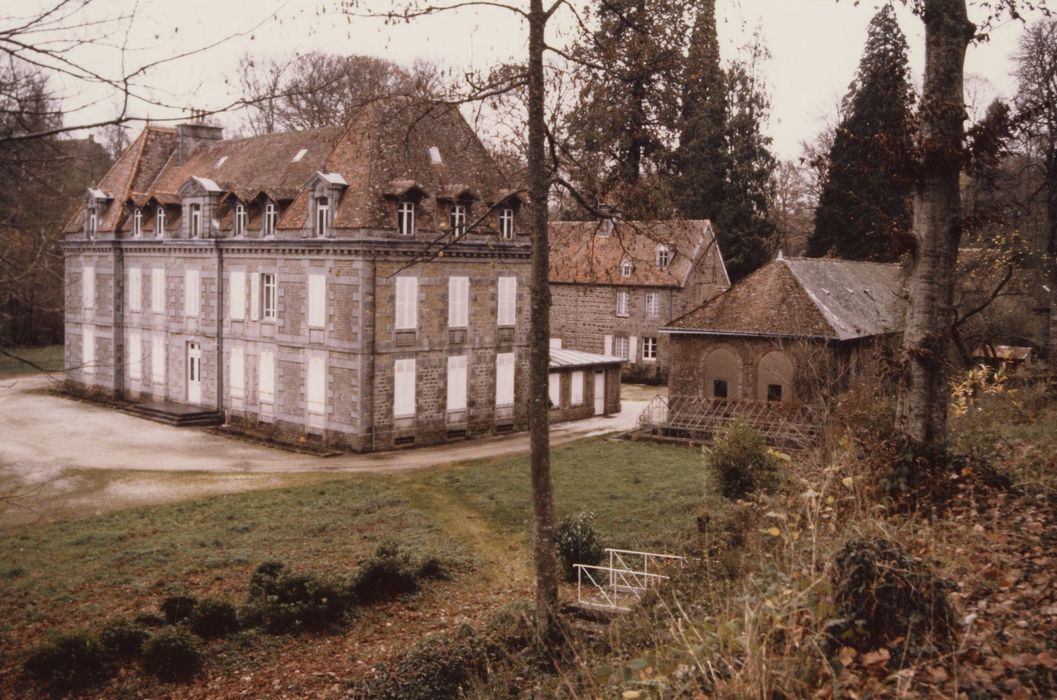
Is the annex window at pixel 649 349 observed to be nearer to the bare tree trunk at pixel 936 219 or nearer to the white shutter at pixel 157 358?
the white shutter at pixel 157 358

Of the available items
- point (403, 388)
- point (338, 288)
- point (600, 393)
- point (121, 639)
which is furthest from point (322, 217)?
point (121, 639)

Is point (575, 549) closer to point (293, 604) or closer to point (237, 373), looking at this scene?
point (293, 604)

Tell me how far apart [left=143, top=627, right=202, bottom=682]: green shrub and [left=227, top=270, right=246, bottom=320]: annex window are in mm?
20495

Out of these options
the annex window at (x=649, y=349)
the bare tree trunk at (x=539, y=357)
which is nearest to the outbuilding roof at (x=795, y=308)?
the annex window at (x=649, y=349)

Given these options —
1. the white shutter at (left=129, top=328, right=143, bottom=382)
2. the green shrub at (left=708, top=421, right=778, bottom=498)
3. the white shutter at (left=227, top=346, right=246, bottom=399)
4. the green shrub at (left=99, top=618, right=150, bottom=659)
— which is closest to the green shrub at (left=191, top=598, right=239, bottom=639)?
the green shrub at (left=99, top=618, right=150, bottom=659)

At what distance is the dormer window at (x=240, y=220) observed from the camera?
3058cm

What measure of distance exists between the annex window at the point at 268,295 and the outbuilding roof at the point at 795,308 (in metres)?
13.7

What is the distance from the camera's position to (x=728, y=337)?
30.4m

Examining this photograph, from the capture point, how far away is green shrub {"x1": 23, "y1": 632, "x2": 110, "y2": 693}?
36.1ft

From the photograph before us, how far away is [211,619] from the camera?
496 inches

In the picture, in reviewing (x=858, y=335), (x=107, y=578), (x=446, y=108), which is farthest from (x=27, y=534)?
(x=858, y=335)

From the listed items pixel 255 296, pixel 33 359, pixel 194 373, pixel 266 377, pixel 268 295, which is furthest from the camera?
pixel 33 359

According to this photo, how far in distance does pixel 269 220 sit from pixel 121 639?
19978mm

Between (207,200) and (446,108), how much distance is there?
23292 millimetres
